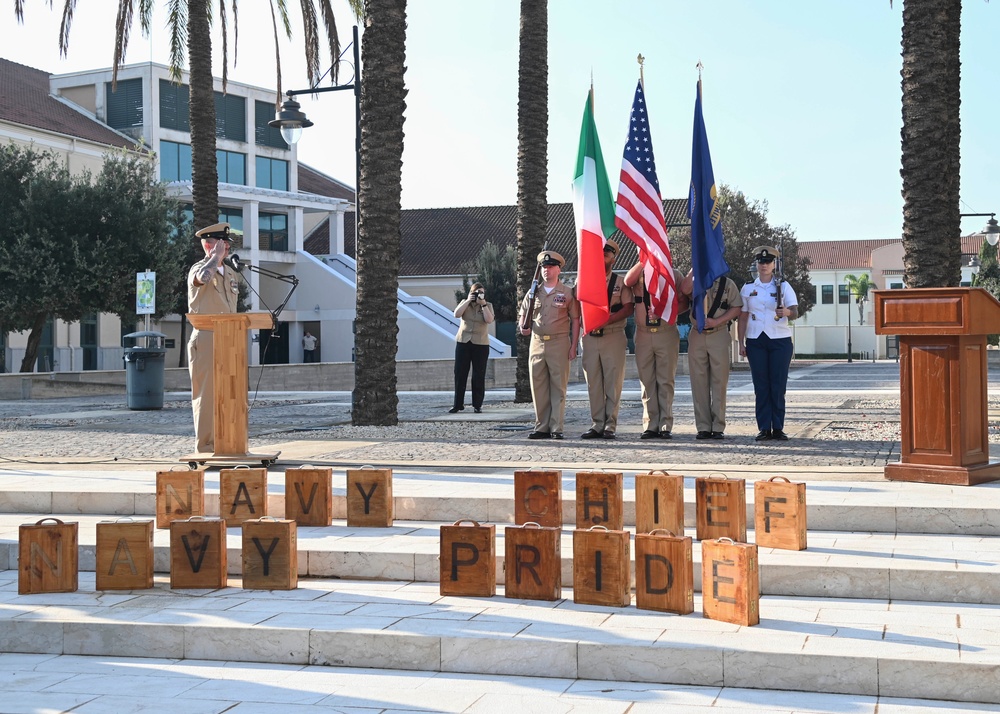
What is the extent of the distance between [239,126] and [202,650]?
51.1 meters

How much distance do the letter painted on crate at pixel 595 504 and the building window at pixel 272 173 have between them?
50.3 m

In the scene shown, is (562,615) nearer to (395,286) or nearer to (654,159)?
(654,159)

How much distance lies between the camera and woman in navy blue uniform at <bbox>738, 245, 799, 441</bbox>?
11625 mm

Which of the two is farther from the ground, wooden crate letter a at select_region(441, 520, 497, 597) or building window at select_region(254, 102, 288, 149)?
building window at select_region(254, 102, 288, 149)

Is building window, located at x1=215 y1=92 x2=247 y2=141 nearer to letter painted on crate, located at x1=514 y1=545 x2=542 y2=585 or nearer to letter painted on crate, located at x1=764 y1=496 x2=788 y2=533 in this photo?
letter painted on crate, located at x1=764 y1=496 x2=788 y2=533

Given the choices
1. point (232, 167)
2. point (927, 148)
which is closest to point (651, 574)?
point (927, 148)

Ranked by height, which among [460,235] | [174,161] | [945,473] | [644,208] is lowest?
[945,473]

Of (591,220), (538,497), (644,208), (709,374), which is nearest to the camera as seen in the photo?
(538,497)

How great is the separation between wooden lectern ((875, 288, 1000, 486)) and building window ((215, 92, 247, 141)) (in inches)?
1890

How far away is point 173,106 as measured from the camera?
165 ft

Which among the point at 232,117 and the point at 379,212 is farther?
the point at 232,117

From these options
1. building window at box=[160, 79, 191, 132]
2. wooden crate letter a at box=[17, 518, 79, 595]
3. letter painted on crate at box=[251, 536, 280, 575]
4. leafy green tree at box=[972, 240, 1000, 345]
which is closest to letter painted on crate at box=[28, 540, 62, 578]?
wooden crate letter a at box=[17, 518, 79, 595]

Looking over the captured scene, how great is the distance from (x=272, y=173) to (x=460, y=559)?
52279 millimetres

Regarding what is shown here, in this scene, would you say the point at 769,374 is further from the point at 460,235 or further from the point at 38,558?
the point at 460,235
